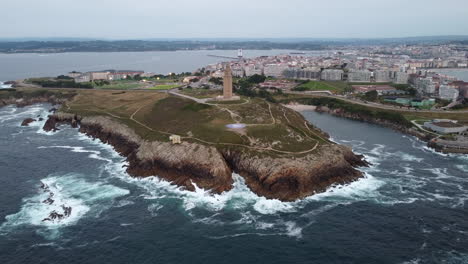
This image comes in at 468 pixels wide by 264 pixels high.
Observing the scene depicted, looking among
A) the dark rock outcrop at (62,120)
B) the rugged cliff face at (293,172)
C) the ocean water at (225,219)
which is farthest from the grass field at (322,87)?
the rugged cliff face at (293,172)

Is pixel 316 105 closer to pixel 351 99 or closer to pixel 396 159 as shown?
pixel 351 99

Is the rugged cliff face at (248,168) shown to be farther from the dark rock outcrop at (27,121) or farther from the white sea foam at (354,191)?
the dark rock outcrop at (27,121)

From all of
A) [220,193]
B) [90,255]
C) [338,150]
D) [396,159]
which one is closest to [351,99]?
[396,159]

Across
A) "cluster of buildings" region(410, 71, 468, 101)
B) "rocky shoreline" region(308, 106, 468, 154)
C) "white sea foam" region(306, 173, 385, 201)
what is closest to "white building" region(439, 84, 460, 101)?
"cluster of buildings" region(410, 71, 468, 101)

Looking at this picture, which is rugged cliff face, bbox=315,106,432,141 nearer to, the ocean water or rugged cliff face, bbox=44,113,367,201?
the ocean water

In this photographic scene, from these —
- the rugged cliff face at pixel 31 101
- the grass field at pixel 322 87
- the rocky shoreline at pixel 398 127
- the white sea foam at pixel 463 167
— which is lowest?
the white sea foam at pixel 463 167

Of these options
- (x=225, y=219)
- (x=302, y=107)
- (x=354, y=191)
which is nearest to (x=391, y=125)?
(x=302, y=107)
